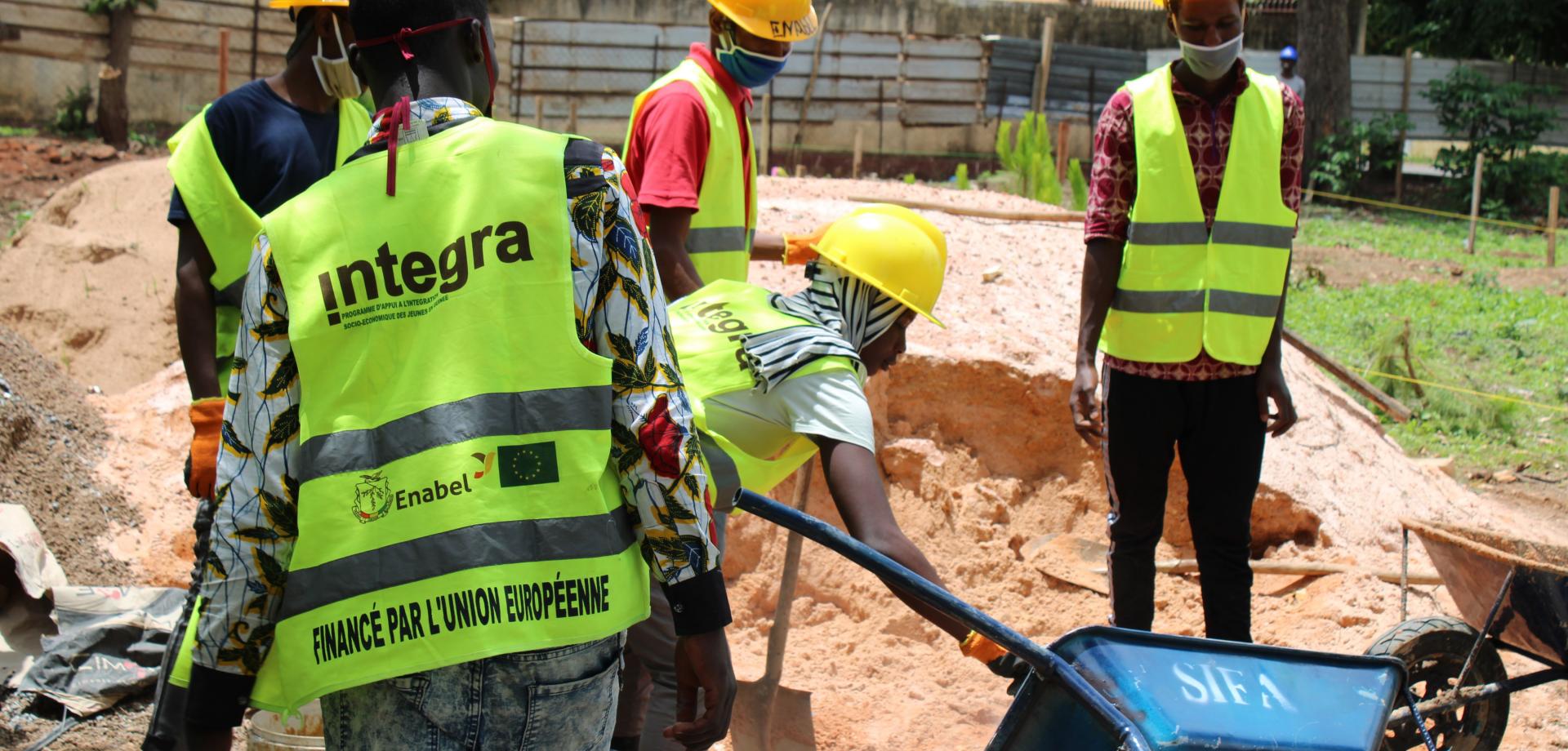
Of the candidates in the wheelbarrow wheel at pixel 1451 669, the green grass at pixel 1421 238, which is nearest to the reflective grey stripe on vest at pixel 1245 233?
the wheelbarrow wheel at pixel 1451 669

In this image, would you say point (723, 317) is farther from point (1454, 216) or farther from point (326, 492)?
point (1454, 216)

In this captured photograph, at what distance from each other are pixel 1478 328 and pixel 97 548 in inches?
347

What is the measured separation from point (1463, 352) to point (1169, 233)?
6477 mm

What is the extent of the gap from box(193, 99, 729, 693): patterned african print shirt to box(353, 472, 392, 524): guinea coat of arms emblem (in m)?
0.13

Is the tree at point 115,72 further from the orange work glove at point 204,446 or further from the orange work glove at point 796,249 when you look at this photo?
the orange work glove at point 204,446

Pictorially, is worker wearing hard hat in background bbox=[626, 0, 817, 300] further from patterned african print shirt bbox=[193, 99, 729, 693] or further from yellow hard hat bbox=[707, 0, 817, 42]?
patterned african print shirt bbox=[193, 99, 729, 693]

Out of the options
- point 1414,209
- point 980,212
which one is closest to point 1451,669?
point 980,212

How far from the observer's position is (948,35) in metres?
17.4

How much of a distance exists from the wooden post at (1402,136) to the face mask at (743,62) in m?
14.8

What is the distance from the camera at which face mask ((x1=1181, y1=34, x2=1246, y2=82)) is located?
3504 mm

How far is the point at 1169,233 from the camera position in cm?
357

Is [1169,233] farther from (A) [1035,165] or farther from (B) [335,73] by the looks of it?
(A) [1035,165]

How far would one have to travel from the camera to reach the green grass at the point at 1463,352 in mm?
7496

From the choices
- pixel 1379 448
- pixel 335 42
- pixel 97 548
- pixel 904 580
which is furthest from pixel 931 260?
pixel 1379 448
